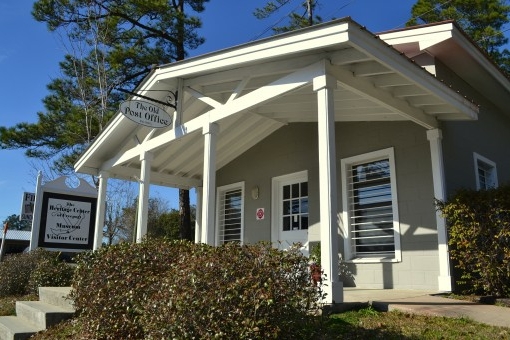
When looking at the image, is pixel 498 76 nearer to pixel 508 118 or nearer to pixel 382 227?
pixel 508 118

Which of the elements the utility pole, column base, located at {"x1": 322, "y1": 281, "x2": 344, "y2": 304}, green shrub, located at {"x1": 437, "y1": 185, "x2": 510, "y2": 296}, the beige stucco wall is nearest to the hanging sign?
the beige stucco wall

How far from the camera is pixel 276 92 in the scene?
6.09 m

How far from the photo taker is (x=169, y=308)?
3.64 metres

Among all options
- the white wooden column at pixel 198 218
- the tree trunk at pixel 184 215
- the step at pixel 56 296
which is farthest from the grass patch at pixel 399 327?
the tree trunk at pixel 184 215

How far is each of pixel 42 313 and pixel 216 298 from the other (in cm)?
375

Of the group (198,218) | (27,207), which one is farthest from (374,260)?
(27,207)

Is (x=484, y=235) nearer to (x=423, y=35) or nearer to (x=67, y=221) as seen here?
(x=423, y=35)

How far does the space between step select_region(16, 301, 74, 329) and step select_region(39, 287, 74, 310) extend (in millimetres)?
65

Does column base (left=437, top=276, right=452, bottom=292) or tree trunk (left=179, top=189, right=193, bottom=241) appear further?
tree trunk (left=179, top=189, right=193, bottom=241)

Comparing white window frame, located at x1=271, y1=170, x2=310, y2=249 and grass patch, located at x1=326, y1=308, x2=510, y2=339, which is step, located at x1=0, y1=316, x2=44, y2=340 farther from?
white window frame, located at x1=271, y1=170, x2=310, y2=249

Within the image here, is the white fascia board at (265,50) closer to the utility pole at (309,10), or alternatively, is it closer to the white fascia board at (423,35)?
the white fascia board at (423,35)

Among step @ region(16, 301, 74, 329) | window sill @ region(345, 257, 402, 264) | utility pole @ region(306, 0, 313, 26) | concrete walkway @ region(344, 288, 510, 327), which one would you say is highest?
utility pole @ region(306, 0, 313, 26)

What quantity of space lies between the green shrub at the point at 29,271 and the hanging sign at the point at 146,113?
11.7ft

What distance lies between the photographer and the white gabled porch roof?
5562mm
